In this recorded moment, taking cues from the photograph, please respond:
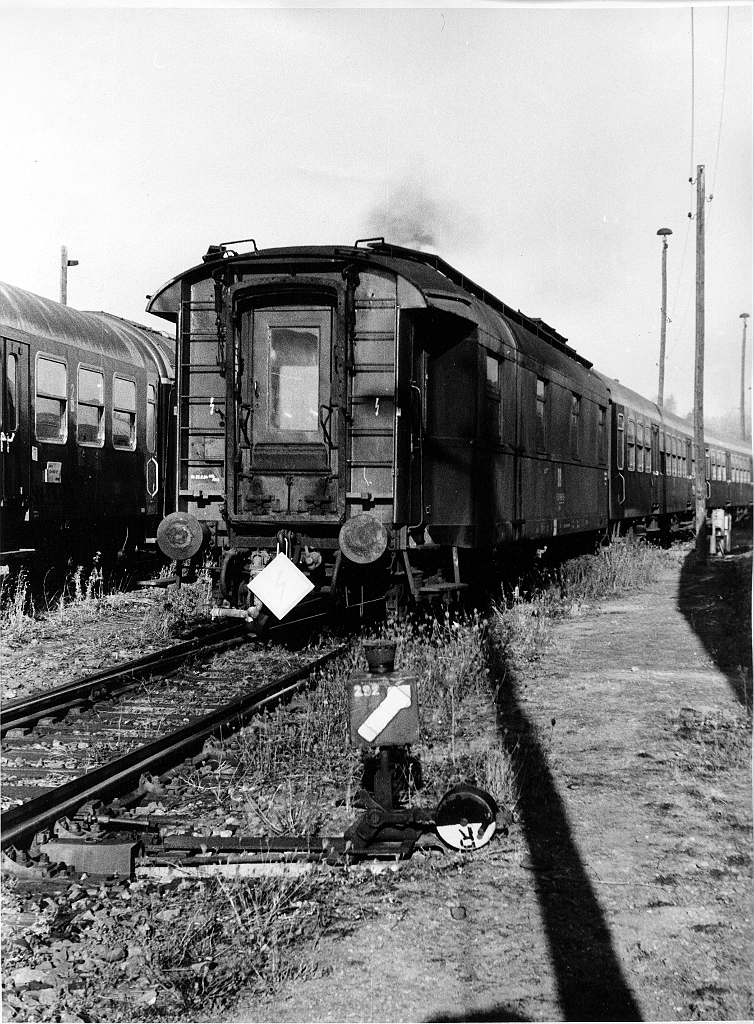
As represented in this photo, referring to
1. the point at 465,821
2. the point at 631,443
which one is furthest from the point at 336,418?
the point at 631,443

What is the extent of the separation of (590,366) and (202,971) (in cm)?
1587

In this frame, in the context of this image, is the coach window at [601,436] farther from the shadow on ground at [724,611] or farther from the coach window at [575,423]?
the shadow on ground at [724,611]

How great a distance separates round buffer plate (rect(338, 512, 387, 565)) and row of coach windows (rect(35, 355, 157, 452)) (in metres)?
5.22

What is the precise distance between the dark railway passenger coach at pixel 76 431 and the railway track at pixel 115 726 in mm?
3089

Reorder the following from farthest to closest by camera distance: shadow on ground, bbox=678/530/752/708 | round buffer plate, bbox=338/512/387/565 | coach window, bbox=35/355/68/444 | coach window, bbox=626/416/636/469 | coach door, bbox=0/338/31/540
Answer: coach window, bbox=626/416/636/469 → coach window, bbox=35/355/68/444 → coach door, bbox=0/338/31/540 → shadow on ground, bbox=678/530/752/708 → round buffer plate, bbox=338/512/387/565

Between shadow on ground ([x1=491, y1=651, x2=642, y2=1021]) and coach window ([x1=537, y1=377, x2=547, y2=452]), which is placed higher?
coach window ([x1=537, y1=377, x2=547, y2=452])

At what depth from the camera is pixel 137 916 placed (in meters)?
3.41

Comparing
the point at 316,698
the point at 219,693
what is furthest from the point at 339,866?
the point at 219,693

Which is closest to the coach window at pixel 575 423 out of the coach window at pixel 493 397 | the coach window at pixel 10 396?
the coach window at pixel 493 397

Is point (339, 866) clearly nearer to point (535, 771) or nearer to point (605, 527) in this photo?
point (535, 771)

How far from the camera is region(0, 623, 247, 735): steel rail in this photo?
6.14 m

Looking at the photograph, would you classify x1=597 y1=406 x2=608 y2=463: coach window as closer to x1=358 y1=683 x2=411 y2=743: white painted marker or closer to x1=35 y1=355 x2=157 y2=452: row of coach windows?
x1=35 y1=355 x2=157 y2=452: row of coach windows

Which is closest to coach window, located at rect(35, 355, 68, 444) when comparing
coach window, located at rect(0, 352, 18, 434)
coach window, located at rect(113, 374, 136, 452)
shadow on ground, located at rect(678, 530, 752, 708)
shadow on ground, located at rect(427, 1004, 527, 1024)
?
coach window, located at rect(0, 352, 18, 434)

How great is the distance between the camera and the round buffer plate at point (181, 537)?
784 cm
